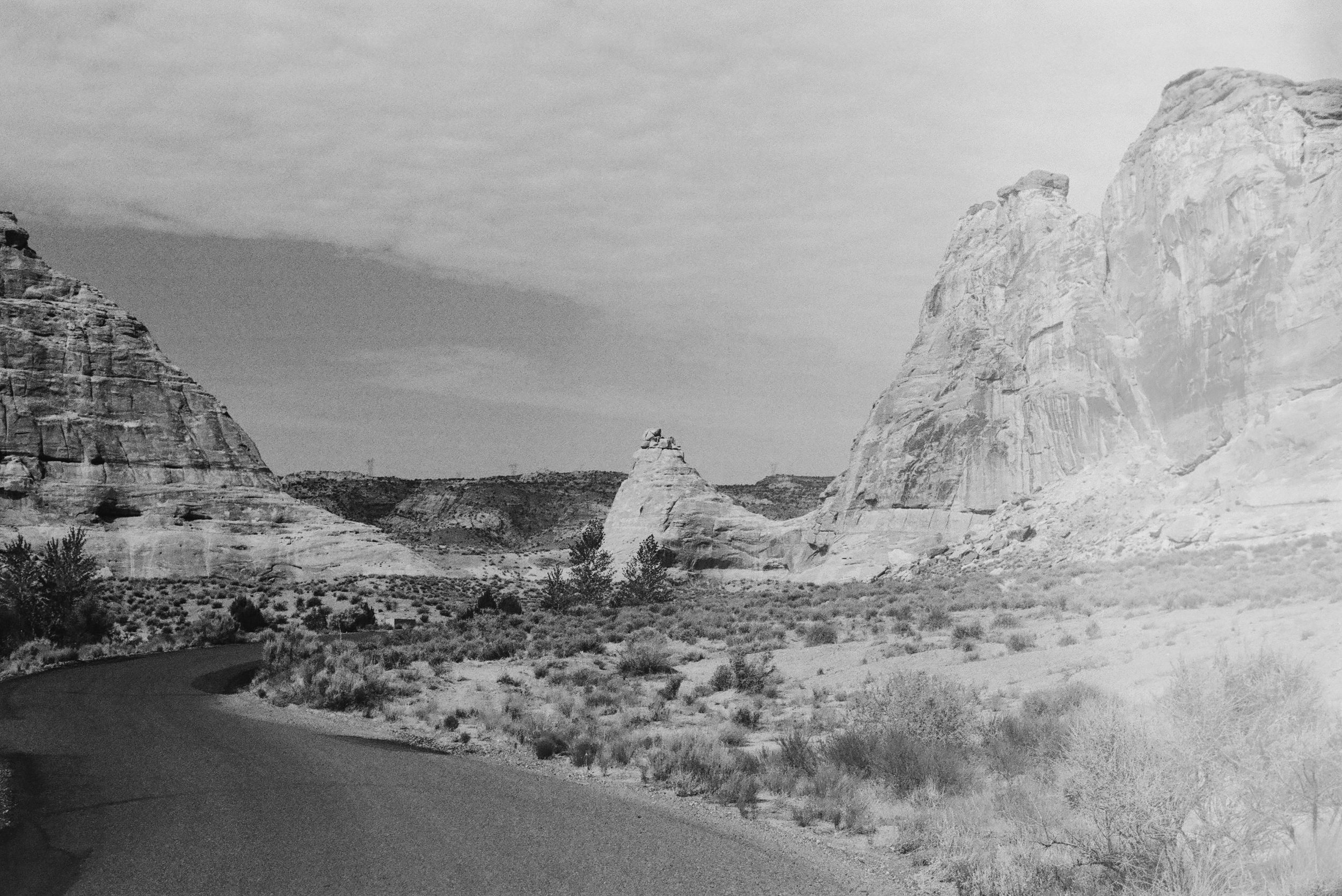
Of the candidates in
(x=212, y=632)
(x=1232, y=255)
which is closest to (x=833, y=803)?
(x=212, y=632)

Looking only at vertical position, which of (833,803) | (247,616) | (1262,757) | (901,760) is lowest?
(247,616)

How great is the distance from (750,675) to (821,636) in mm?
6742

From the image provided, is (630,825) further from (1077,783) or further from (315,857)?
(1077,783)

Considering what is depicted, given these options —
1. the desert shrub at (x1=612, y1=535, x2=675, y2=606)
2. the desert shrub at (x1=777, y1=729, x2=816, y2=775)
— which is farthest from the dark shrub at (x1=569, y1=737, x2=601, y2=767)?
the desert shrub at (x1=612, y1=535, x2=675, y2=606)

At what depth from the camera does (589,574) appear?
49.6m

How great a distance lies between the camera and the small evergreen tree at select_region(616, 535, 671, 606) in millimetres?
49656

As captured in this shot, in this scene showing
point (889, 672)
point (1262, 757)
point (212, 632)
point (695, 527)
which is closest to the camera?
point (1262, 757)

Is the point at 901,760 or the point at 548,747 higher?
the point at 901,760

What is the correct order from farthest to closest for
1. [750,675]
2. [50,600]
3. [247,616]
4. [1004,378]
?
[1004,378]
[247,616]
[50,600]
[750,675]

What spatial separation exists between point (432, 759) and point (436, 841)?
4.43 m

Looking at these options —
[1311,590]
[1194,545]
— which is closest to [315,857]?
[1311,590]

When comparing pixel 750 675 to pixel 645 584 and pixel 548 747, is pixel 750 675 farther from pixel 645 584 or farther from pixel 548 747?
pixel 645 584

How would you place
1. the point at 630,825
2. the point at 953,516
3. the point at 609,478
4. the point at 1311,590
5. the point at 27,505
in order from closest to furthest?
the point at 630,825 → the point at 1311,590 → the point at 953,516 → the point at 27,505 → the point at 609,478

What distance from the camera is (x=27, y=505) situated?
208 feet
